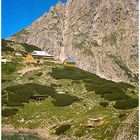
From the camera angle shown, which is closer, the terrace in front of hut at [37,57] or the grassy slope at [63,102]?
the grassy slope at [63,102]

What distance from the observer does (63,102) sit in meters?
66.2

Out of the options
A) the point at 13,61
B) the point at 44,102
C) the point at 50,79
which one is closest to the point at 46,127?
the point at 44,102

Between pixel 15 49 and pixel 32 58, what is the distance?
1570 centimetres

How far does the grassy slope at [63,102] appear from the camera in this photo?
4875cm

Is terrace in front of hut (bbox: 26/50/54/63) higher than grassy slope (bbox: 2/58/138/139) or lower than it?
higher

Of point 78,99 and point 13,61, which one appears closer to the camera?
point 78,99

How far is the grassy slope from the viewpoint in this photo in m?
48.8

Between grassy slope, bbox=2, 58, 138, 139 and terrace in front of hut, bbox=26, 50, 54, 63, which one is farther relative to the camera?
terrace in front of hut, bbox=26, 50, 54, 63

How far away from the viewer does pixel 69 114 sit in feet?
196

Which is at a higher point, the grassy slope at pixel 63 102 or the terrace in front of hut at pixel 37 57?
the terrace in front of hut at pixel 37 57

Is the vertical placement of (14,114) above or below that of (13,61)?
below

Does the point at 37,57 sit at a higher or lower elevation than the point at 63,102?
higher

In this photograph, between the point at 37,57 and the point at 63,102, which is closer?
the point at 63,102

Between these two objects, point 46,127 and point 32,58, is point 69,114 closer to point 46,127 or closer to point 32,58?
point 46,127
